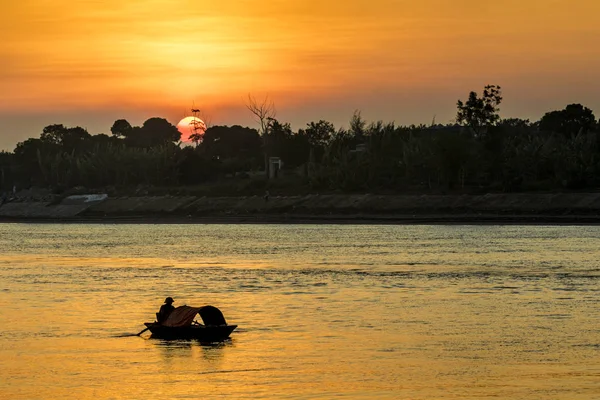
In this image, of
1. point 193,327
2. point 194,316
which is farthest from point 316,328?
point 193,327

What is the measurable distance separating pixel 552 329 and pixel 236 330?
12.2 meters

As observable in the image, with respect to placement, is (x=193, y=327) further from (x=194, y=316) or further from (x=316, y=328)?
(x=316, y=328)

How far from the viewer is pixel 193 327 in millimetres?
45344

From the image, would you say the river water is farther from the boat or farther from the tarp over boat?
the tarp over boat

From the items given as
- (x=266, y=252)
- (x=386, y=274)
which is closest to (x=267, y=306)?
(x=386, y=274)

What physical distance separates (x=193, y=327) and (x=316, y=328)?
6147 mm

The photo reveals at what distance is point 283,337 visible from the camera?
46.7m

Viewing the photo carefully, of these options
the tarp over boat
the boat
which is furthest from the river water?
the tarp over boat

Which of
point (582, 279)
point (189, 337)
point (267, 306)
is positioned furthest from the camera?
point (582, 279)

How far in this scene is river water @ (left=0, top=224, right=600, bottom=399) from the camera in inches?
1427

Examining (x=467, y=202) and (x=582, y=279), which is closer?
(x=582, y=279)

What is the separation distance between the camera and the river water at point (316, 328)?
36.2 meters

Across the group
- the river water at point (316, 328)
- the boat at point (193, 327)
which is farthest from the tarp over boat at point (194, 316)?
the river water at point (316, 328)

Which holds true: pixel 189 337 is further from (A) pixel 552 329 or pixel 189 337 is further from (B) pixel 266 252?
(B) pixel 266 252
